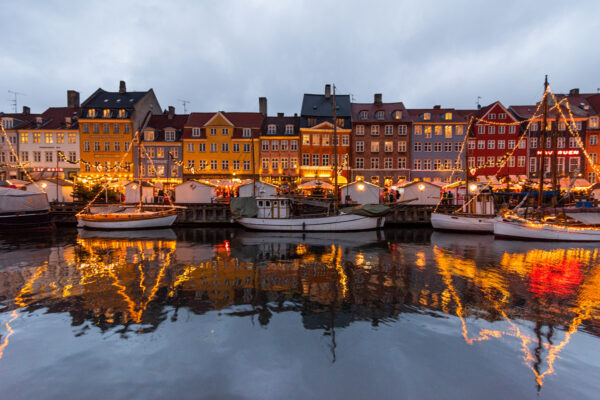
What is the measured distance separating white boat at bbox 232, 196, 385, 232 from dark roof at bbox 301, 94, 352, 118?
25.0 m

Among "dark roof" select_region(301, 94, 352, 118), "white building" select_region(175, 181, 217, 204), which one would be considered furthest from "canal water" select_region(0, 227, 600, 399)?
"dark roof" select_region(301, 94, 352, 118)

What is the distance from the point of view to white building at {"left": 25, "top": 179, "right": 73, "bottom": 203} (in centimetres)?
3634

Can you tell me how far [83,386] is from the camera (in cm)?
629

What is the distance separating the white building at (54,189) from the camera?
3634 cm

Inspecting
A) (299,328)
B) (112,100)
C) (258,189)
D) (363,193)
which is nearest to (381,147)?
(363,193)

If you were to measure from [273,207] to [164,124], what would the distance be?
33.2 metres

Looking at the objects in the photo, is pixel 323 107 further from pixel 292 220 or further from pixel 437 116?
pixel 292 220

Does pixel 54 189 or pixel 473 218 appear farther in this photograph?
pixel 54 189

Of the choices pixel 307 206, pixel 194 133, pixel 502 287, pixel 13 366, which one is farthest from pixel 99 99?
pixel 502 287

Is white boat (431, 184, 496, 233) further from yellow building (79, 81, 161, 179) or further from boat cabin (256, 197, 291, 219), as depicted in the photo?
yellow building (79, 81, 161, 179)

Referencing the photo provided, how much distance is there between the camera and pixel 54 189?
3709 cm

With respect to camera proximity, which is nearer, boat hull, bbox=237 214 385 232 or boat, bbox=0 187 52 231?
boat, bbox=0 187 52 231

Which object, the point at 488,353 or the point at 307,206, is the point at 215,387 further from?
the point at 307,206

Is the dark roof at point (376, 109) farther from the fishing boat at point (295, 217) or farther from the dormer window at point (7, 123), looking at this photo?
the dormer window at point (7, 123)
